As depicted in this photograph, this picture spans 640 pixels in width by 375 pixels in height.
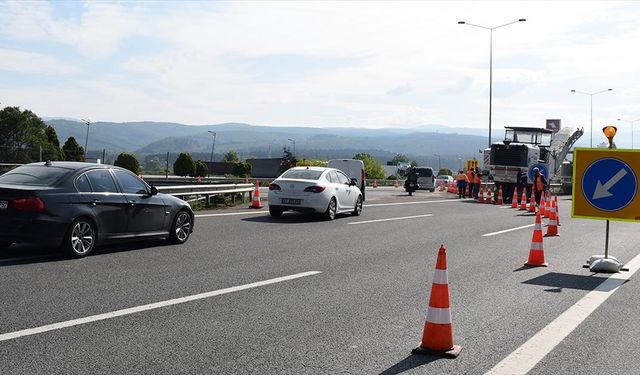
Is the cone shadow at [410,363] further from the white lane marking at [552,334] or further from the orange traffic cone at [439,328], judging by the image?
the white lane marking at [552,334]

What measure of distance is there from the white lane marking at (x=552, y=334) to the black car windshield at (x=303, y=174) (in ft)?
35.8

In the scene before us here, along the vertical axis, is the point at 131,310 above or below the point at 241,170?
below

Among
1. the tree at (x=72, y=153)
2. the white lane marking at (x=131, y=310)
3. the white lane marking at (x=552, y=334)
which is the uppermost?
the tree at (x=72, y=153)

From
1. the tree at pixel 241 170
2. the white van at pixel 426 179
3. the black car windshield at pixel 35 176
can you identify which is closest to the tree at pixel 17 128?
the tree at pixel 241 170

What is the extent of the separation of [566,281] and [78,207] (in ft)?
23.2

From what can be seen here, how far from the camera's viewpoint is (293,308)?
7.70m

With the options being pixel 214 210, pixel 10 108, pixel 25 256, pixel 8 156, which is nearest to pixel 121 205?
pixel 25 256

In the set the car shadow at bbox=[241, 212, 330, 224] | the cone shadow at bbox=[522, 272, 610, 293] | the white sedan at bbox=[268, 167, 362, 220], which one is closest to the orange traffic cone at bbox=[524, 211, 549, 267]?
the cone shadow at bbox=[522, 272, 610, 293]

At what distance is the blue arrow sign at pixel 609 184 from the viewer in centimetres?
1117

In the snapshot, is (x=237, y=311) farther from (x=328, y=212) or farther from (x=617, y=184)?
(x=328, y=212)

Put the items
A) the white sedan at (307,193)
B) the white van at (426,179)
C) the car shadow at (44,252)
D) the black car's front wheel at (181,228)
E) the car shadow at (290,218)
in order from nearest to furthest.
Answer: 1. the car shadow at (44,252)
2. the black car's front wheel at (181,228)
3. the car shadow at (290,218)
4. the white sedan at (307,193)
5. the white van at (426,179)

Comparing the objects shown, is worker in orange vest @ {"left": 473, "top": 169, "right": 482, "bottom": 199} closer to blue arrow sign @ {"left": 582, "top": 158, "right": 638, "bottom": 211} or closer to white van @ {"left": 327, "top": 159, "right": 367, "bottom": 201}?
white van @ {"left": 327, "top": 159, "right": 367, "bottom": 201}

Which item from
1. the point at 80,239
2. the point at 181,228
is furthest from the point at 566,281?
the point at 80,239

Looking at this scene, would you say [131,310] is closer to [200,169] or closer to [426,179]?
[426,179]
